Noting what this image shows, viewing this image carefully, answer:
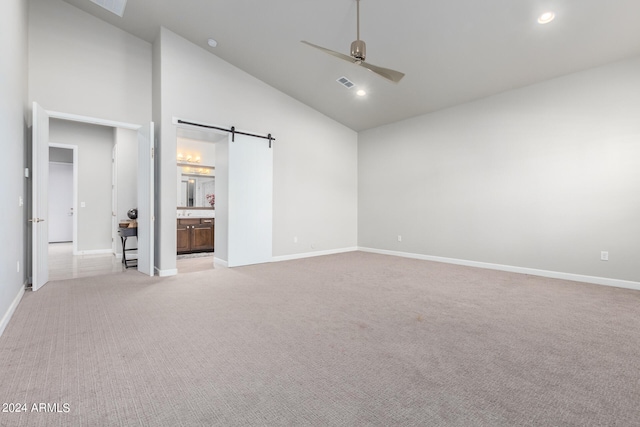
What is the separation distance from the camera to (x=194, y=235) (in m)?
6.80

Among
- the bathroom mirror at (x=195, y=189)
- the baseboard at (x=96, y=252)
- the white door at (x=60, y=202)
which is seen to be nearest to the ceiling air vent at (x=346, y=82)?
the bathroom mirror at (x=195, y=189)

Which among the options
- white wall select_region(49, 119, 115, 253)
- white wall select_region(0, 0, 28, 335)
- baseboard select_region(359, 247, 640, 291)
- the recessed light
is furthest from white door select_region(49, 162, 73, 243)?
the recessed light

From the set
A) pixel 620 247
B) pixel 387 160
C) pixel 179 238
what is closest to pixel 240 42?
pixel 387 160

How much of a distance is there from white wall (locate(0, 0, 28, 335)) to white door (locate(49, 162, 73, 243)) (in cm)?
656

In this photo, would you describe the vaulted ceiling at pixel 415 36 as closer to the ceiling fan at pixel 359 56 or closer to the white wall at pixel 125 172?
the ceiling fan at pixel 359 56

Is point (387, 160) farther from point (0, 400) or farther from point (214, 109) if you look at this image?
point (0, 400)

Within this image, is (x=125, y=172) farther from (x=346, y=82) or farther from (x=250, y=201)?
(x=346, y=82)

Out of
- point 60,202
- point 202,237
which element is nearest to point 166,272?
point 202,237

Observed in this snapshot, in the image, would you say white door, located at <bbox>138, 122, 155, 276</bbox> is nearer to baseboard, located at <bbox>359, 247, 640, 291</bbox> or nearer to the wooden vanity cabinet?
the wooden vanity cabinet

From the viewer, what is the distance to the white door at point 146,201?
4.46 m

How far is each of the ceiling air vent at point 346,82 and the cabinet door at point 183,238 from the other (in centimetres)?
456

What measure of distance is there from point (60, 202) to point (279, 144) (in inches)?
309

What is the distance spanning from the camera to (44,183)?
155 inches

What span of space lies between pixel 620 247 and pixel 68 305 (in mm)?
6874
